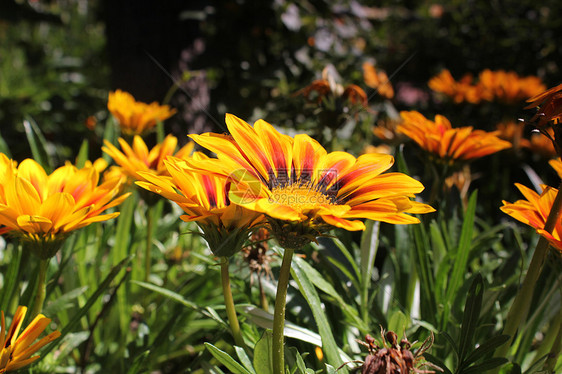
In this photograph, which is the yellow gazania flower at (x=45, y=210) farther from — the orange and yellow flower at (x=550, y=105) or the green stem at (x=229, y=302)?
the orange and yellow flower at (x=550, y=105)

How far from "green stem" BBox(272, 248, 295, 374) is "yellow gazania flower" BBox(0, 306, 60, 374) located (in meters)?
0.24

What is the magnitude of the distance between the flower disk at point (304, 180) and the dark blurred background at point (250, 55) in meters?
0.63

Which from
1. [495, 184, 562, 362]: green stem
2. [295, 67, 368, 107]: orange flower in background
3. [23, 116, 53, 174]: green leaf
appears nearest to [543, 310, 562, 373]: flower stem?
[495, 184, 562, 362]: green stem

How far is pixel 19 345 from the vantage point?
53 centimetres

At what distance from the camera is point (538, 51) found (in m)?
2.38

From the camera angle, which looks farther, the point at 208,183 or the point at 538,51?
the point at 538,51

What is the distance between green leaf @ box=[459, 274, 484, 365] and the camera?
1.97 ft

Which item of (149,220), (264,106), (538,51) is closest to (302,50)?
(264,106)

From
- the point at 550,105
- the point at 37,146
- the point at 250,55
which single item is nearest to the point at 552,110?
the point at 550,105

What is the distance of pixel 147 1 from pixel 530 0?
1880 millimetres

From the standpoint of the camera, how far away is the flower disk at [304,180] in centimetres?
45

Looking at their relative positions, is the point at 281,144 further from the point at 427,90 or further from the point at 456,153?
the point at 427,90

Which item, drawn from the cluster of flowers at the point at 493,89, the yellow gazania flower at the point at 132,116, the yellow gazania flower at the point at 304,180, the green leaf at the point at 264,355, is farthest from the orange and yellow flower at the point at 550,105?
the cluster of flowers at the point at 493,89

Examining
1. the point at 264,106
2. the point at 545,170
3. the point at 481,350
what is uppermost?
the point at 264,106
